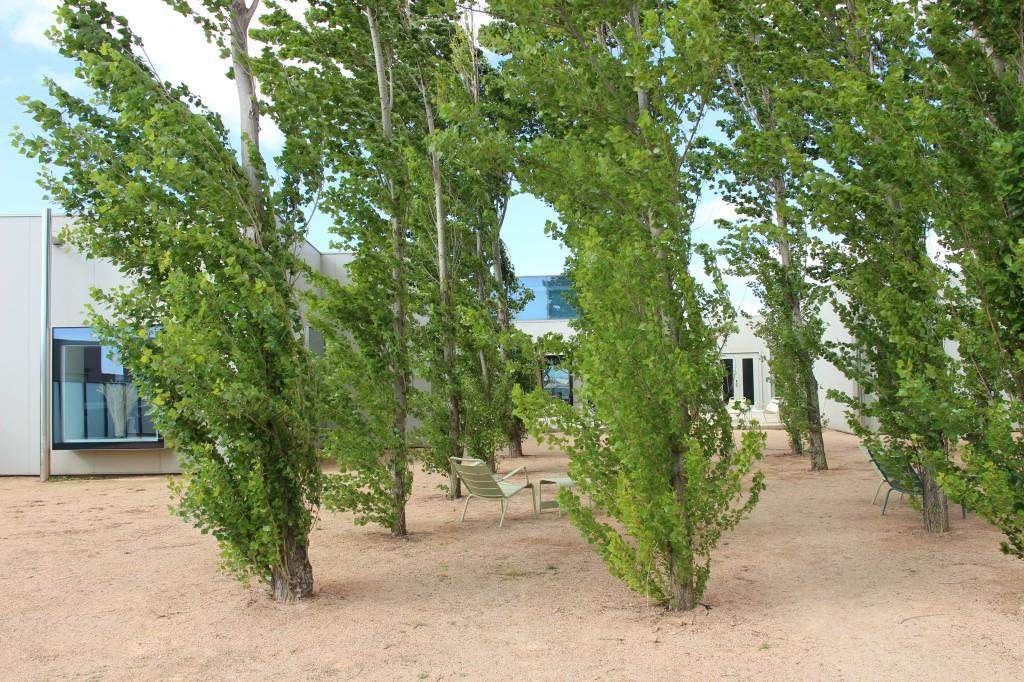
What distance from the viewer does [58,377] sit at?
15188mm

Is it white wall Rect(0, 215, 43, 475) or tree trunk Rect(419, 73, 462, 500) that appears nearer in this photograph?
tree trunk Rect(419, 73, 462, 500)

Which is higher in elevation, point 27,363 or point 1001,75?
point 1001,75

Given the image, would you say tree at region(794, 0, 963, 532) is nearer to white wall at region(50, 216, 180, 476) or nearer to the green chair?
the green chair

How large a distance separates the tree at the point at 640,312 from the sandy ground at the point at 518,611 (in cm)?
57

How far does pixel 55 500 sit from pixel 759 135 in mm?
10773

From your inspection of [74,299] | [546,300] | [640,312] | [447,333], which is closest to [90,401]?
[74,299]

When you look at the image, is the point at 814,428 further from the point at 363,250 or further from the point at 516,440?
the point at 363,250

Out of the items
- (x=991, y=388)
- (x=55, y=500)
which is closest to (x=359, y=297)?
(x=991, y=388)

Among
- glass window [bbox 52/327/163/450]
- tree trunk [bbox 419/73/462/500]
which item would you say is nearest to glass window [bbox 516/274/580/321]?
glass window [bbox 52/327/163/450]

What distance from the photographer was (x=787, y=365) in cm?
1280

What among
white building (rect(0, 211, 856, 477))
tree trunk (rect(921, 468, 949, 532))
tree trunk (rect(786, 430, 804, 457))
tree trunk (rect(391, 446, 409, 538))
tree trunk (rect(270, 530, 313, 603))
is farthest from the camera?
white building (rect(0, 211, 856, 477))

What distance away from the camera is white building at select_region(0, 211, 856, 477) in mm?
15125

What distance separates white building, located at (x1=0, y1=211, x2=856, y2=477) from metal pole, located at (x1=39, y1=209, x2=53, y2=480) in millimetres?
18

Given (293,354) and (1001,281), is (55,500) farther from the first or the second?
(1001,281)
